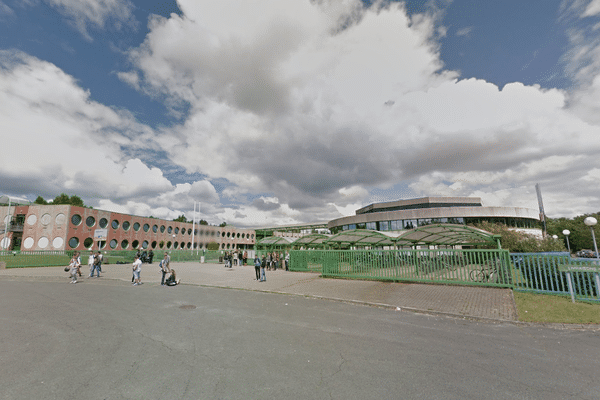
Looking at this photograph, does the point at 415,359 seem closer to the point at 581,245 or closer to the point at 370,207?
the point at 370,207

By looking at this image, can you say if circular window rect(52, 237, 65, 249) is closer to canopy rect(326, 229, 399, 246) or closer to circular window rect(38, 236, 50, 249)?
circular window rect(38, 236, 50, 249)

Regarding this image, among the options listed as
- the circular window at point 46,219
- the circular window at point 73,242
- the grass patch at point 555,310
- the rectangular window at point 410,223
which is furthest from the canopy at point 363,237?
the circular window at point 46,219

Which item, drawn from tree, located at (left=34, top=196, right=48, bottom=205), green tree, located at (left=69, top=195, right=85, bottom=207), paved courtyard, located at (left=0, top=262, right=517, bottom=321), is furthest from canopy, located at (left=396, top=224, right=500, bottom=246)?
tree, located at (left=34, top=196, right=48, bottom=205)

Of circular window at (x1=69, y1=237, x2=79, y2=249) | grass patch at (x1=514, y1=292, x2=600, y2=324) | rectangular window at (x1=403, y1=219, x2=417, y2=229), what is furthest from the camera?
rectangular window at (x1=403, y1=219, x2=417, y2=229)

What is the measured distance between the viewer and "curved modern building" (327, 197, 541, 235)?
49.4 meters

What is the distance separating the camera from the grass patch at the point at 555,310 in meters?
7.59

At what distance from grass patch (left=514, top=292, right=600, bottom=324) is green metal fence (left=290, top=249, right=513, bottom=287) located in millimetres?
2054

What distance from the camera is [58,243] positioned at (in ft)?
129

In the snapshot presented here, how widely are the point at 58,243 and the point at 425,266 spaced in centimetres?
4921

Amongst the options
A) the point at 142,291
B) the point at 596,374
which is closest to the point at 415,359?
the point at 596,374

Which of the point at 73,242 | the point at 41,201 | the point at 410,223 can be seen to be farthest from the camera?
the point at 41,201

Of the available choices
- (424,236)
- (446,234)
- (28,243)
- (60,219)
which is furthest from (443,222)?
(28,243)

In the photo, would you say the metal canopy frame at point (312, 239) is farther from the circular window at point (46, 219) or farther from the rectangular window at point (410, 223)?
the circular window at point (46, 219)

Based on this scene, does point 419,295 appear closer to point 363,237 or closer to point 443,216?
point 363,237
